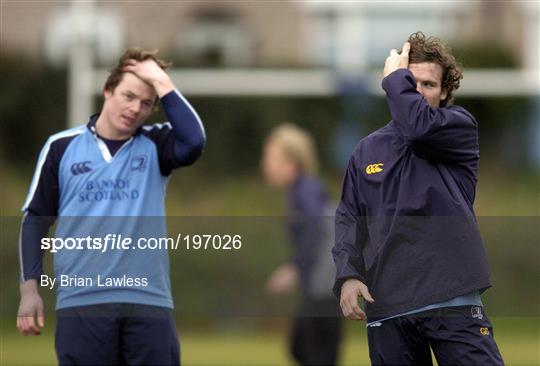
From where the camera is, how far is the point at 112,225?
Answer: 494 centimetres

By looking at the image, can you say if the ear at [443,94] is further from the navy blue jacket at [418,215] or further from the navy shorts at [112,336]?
the navy shorts at [112,336]

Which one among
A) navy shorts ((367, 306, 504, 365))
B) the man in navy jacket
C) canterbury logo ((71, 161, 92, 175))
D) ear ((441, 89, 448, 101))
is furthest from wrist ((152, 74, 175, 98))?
navy shorts ((367, 306, 504, 365))

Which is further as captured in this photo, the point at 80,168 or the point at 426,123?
the point at 80,168

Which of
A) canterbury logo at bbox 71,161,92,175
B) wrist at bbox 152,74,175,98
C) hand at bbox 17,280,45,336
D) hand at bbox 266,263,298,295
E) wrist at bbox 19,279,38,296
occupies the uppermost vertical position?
wrist at bbox 152,74,175,98

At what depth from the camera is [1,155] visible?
1652 centimetres

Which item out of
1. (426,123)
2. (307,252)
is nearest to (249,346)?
(307,252)

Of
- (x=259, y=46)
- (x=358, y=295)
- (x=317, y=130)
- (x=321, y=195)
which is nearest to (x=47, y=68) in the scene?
(x=317, y=130)

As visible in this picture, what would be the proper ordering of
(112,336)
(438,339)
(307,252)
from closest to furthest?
1. (438,339)
2. (112,336)
3. (307,252)

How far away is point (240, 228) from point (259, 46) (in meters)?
15.4

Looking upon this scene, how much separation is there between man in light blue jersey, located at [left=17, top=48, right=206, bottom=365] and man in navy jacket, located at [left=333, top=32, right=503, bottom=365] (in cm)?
85

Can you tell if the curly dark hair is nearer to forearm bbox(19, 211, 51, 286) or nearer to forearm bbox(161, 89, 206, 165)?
forearm bbox(161, 89, 206, 165)

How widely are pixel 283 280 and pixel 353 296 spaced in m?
2.86

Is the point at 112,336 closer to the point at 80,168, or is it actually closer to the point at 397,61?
the point at 80,168

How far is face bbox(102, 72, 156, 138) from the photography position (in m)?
5.03
